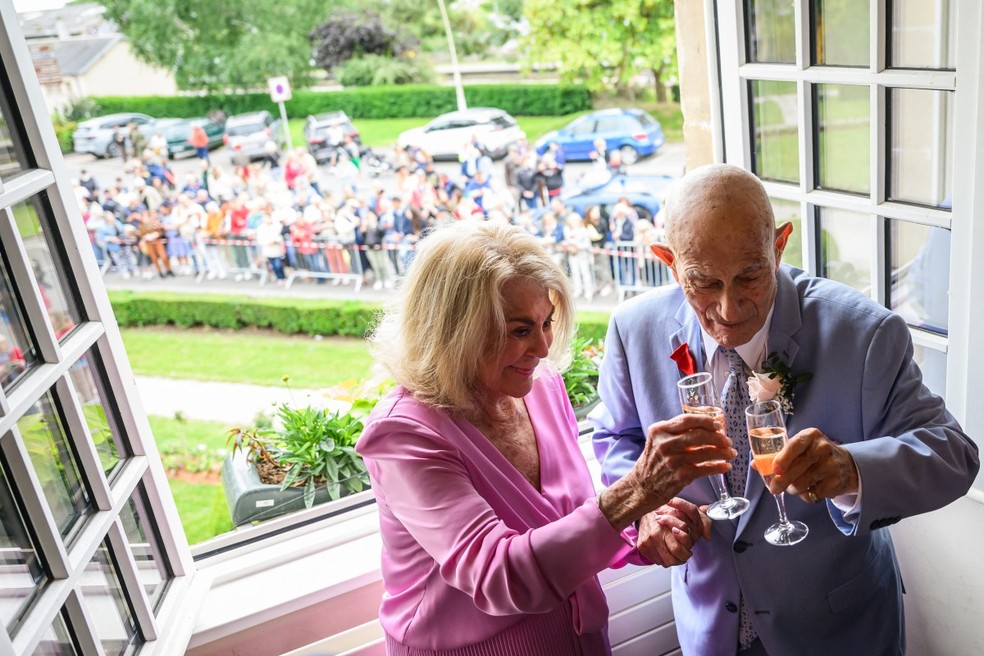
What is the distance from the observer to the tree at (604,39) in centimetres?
1117

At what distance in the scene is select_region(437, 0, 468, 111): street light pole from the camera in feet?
43.2

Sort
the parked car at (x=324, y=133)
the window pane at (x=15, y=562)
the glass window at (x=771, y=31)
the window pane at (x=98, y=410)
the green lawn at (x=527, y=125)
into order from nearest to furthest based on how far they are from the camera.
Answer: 1. the window pane at (x=15, y=562)
2. the window pane at (x=98, y=410)
3. the glass window at (x=771, y=31)
4. the green lawn at (x=527, y=125)
5. the parked car at (x=324, y=133)

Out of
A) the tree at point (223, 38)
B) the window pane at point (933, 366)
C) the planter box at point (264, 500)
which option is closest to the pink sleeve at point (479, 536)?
the window pane at point (933, 366)

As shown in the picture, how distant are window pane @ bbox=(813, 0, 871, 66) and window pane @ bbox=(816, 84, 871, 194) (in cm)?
6

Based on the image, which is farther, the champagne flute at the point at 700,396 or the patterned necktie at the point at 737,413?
the patterned necktie at the point at 737,413

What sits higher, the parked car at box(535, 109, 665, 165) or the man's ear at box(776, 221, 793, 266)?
the man's ear at box(776, 221, 793, 266)

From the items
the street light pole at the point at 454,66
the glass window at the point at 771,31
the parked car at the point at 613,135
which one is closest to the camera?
the glass window at the point at 771,31

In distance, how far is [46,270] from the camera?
1.52 metres

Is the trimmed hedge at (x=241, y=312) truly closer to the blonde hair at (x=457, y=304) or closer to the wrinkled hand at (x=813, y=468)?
the blonde hair at (x=457, y=304)

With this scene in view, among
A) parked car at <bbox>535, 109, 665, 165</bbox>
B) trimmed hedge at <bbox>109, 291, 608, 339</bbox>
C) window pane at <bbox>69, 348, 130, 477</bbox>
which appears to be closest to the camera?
window pane at <bbox>69, 348, 130, 477</bbox>

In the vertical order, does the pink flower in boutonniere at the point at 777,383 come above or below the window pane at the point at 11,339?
below

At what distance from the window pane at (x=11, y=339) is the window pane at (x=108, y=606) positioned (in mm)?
373

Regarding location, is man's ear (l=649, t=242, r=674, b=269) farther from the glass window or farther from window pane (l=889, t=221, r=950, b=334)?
the glass window

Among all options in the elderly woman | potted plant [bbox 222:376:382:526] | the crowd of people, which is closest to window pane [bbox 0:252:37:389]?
the elderly woman
